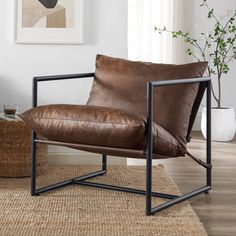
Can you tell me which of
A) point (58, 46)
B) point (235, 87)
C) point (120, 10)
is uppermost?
point (120, 10)

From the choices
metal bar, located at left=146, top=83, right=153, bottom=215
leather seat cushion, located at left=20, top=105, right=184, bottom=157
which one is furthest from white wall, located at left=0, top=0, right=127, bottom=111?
metal bar, located at left=146, top=83, right=153, bottom=215

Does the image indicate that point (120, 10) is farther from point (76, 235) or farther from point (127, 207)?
point (76, 235)

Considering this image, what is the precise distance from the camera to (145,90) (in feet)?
10.0

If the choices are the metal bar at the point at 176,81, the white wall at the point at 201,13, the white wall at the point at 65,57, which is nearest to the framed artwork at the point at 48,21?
the white wall at the point at 65,57

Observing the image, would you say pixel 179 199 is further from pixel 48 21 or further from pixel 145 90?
pixel 48 21

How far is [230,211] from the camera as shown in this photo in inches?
109

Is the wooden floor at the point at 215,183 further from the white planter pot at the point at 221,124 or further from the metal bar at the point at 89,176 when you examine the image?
the metal bar at the point at 89,176

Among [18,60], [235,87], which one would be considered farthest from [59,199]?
[235,87]

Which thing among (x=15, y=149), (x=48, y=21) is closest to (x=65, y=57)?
(x=48, y=21)

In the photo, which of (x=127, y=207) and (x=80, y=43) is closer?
(x=127, y=207)

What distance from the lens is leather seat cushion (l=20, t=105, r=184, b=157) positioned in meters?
2.58

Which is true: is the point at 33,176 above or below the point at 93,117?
below

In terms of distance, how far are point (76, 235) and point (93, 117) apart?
560mm

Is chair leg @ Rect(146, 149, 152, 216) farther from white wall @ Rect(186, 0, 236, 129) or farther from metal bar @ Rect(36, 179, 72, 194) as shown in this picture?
white wall @ Rect(186, 0, 236, 129)
